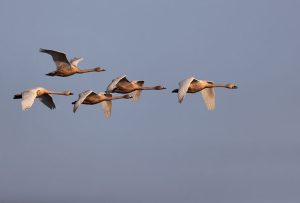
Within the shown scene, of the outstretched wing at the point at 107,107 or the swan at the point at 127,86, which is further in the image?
the outstretched wing at the point at 107,107

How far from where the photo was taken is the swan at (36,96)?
60156 mm

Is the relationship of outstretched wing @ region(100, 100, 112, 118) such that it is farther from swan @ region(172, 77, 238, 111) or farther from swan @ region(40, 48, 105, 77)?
swan @ region(172, 77, 238, 111)

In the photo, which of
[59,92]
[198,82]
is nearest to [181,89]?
[198,82]

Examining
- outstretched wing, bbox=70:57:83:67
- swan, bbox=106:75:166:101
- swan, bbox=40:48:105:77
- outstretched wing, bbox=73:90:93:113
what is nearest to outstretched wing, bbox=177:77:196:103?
swan, bbox=106:75:166:101

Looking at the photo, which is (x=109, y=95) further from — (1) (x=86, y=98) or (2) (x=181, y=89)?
(2) (x=181, y=89)

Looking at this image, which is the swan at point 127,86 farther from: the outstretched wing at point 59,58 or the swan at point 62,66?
the outstretched wing at point 59,58

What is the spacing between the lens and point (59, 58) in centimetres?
6462

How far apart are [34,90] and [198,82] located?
29.0 feet

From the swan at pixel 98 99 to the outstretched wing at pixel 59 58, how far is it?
2047mm

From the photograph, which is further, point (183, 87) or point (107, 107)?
point (107, 107)

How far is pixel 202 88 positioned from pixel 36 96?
8903mm

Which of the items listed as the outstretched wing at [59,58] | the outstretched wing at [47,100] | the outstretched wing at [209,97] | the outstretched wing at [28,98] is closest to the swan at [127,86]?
the outstretched wing at [209,97]

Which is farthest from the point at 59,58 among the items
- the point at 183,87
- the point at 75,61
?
the point at 183,87

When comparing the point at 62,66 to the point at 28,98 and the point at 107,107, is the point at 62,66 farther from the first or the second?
the point at 107,107
